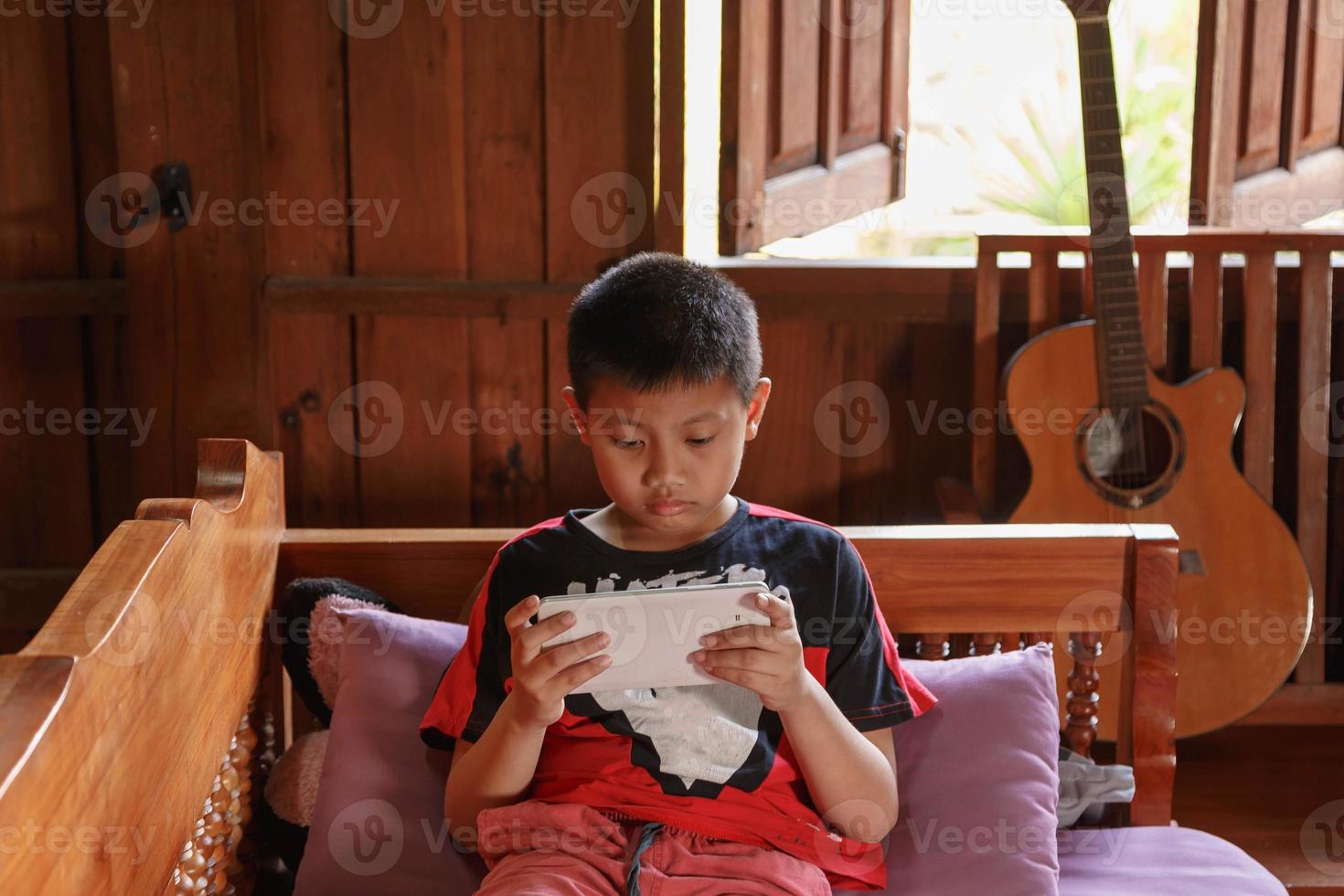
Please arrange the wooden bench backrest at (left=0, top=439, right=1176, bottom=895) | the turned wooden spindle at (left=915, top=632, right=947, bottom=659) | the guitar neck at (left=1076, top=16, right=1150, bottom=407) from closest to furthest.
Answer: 1. the wooden bench backrest at (left=0, top=439, right=1176, bottom=895)
2. the turned wooden spindle at (left=915, top=632, right=947, bottom=659)
3. the guitar neck at (left=1076, top=16, right=1150, bottom=407)

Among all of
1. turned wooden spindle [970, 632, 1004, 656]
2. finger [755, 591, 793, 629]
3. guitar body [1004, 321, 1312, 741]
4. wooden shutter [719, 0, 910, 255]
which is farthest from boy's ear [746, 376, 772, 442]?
wooden shutter [719, 0, 910, 255]

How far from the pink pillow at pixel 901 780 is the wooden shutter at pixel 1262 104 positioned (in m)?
1.33

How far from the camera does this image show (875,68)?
104 inches

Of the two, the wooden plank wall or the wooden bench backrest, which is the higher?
the wooden plank wall

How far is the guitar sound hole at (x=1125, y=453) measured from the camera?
7.75 ft

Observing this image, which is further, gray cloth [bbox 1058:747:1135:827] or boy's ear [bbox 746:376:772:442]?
gray cloth [bbox 1058:747:1135:827]

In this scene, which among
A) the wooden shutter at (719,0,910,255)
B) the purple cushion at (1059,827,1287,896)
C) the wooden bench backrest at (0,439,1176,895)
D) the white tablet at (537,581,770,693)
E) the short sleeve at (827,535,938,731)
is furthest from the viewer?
the wooden shutter at (719,0,910,255)

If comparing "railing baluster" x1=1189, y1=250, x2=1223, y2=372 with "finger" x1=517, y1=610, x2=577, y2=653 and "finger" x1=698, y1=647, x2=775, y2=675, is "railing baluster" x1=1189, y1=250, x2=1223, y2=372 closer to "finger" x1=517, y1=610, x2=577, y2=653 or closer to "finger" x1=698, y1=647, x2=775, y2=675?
"finger" x1=698, y1=647, x2=775, y2=675

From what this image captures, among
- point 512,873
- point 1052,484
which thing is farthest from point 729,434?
point 1052,484

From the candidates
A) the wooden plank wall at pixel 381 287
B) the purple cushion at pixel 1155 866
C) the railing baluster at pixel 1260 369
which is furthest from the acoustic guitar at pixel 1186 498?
the purple cushion at pixel 1155 866

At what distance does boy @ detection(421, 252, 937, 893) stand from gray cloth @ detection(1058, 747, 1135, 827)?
1.08ft

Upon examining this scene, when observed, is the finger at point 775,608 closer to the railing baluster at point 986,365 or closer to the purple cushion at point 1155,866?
the purple cushion at point 1155,866

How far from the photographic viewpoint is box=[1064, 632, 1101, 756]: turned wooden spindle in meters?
1.83

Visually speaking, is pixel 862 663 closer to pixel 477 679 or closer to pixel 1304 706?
pixel 477 679
